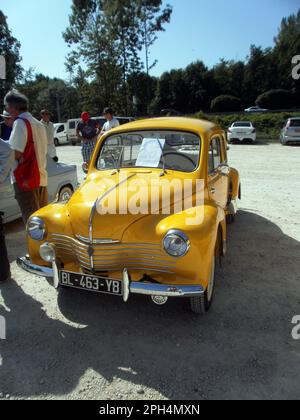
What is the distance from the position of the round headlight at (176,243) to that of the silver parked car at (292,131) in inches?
736

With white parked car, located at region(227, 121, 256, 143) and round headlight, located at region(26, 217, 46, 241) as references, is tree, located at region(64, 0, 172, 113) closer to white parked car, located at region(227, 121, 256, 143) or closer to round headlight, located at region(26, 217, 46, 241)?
white parked car, located at region(227, 121, 256, 143)

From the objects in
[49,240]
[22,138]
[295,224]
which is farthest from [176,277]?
[295,224]

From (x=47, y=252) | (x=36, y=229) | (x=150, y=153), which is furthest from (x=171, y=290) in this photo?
(x=150, y=153)

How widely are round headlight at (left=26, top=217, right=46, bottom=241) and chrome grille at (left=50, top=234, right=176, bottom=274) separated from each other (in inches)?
8.3

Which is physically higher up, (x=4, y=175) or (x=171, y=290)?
(x=4, y=175)

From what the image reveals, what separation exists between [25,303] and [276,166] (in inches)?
418

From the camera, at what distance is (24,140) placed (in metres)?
3.92

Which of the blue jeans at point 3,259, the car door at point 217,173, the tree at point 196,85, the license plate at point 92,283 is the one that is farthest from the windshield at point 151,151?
the tree at point 196,85

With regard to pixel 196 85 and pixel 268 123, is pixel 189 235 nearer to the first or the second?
pixel 268 123

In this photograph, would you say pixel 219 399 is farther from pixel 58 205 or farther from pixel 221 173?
pixel 221 173

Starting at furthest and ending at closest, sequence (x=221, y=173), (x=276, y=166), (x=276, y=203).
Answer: (x=276, y=166)
(x=276, y=203)
(x=221, y=173)

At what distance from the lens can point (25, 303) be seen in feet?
11.9

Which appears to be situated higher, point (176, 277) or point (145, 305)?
point (176, 277)

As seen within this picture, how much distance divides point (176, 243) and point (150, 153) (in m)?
1.59
